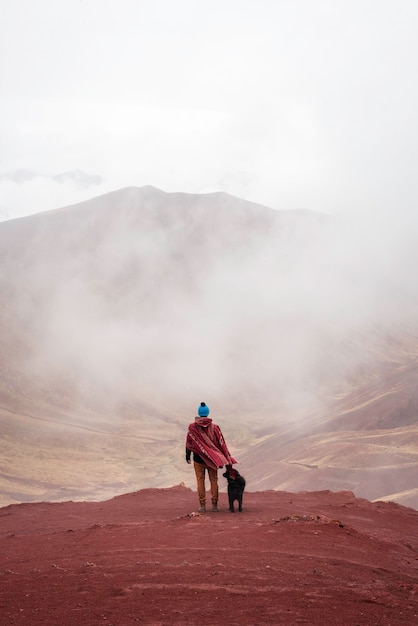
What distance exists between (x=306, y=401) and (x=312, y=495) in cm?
7398

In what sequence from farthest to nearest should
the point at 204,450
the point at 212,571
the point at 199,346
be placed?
the point at 199,346 < the point at 204,450 < the point at 212,571

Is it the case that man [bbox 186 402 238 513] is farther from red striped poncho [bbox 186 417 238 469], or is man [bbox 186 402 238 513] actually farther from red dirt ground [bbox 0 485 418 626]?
red dirt ground [bbox 0 485 418 626]

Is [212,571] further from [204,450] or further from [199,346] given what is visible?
[199,346]

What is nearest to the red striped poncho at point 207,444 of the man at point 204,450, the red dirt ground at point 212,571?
the man at point 204,450

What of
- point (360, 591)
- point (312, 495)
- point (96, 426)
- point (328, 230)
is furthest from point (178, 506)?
point (328, 230)

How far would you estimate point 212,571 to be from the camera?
6.94 meters

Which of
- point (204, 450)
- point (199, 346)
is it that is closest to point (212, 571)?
point (204, 450)

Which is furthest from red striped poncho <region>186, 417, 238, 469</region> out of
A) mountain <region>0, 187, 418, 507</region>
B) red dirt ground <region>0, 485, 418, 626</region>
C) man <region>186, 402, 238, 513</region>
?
mountain <region>0, 187, 418, 507</region>

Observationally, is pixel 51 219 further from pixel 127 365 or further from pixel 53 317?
pixel 127 365

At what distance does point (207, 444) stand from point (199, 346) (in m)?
87.0

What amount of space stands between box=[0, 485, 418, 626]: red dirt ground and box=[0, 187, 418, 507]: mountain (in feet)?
62.1

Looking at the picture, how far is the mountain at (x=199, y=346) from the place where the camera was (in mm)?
48062

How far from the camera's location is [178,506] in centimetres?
1303

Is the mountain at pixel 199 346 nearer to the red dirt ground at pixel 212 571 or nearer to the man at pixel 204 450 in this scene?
the man at pixel 204 450
